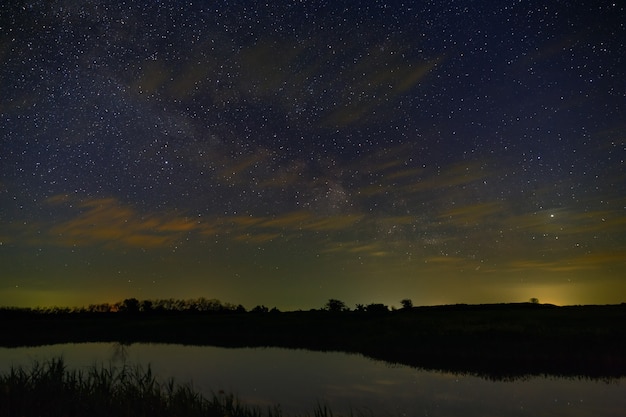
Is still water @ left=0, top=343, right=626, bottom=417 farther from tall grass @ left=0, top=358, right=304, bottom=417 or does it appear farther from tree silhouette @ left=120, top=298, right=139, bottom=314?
tree silhouette @ left=120, top=298, right=139, bottom=314

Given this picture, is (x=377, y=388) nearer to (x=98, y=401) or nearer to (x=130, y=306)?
(x=98, y=401)

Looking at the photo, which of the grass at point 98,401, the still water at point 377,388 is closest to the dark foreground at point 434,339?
the still water at point 377,388

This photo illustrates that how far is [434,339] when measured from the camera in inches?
1351

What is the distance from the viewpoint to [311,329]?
4856cm

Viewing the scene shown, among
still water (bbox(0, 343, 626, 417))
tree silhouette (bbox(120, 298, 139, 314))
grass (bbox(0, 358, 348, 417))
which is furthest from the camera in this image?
tree silhouette (bbox(120, 298, 139, 314))

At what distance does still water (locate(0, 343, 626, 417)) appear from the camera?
17078 mm

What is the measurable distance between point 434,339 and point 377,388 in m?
14.4

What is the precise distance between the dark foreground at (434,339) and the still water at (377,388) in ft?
9.04

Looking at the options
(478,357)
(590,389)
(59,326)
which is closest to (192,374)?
(478,357)

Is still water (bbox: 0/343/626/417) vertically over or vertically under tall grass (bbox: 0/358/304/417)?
under

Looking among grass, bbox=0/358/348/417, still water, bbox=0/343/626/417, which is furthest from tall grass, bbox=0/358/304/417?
still water, bbox=0/343/626/417

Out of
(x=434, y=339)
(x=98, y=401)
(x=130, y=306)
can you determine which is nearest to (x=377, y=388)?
(x=98, y=401)

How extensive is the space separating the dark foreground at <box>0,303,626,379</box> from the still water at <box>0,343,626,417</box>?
2755 mm

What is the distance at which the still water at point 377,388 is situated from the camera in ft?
56.0
